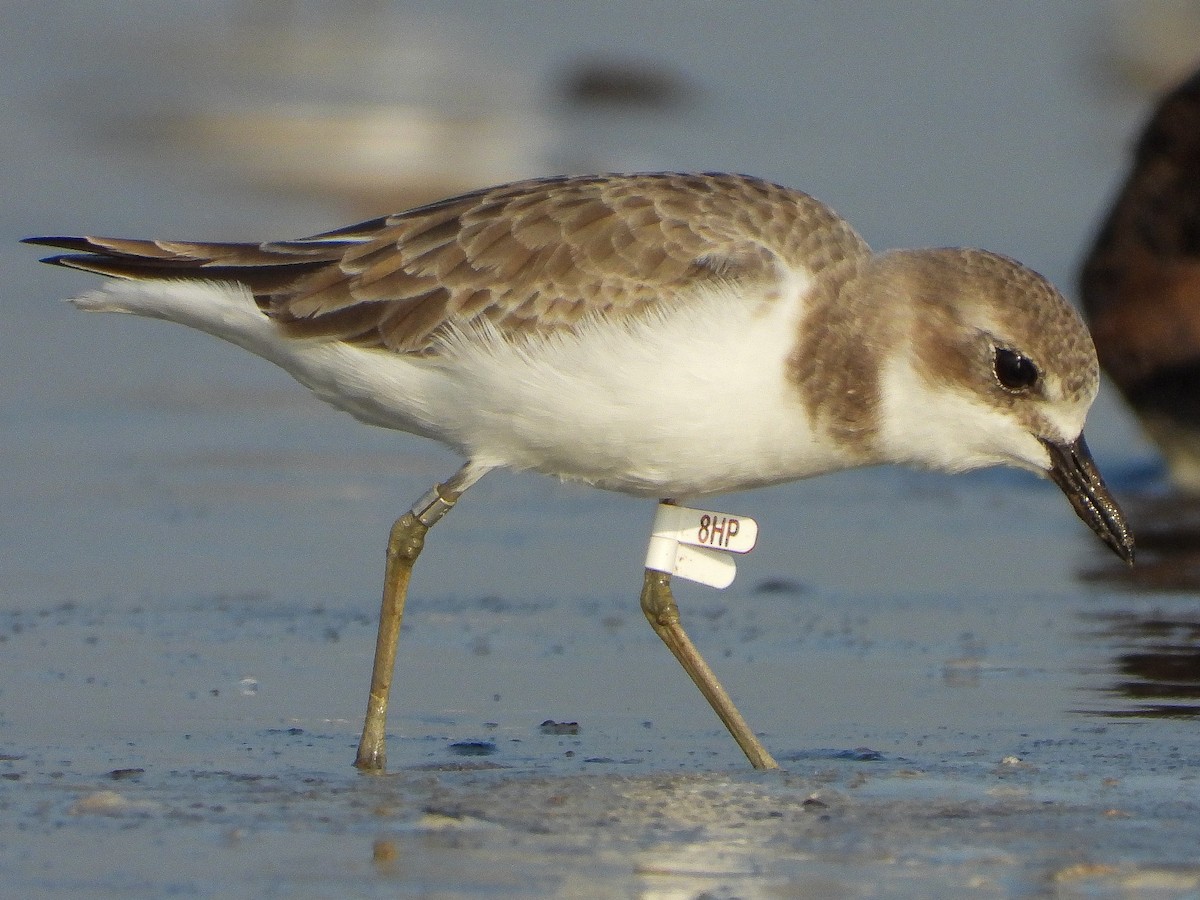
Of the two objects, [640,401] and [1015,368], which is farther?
[1015,368]

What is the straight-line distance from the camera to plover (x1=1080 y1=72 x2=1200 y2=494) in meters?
9.94

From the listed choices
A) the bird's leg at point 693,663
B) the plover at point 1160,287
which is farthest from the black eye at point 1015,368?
the plover at point 1160,287

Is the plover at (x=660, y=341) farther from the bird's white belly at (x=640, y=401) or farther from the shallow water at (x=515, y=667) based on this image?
the shallow water at (x=515, y=667)

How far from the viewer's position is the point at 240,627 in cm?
737

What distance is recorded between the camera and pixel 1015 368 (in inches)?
235

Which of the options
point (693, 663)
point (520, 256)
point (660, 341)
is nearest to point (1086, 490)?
point (693, 663)

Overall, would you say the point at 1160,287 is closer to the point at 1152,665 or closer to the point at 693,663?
the point at 1152,665

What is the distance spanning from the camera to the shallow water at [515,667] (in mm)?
4879

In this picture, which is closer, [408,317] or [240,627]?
[408,317]

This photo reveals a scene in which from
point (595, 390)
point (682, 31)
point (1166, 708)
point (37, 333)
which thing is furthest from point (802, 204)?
point (682, 31)

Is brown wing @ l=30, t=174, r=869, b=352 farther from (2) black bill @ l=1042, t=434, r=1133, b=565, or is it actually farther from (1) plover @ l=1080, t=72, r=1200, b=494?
(1) plover @ l=1080, t=72, r=1200, b=494

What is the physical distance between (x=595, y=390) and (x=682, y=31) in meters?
18.7

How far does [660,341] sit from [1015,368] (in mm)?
973

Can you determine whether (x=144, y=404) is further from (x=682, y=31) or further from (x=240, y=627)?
(x=682, y=31)
